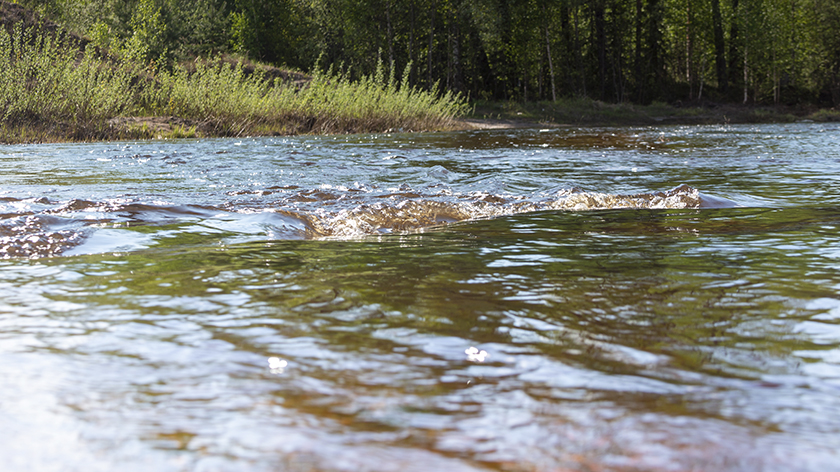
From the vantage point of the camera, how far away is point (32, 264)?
3016 mm

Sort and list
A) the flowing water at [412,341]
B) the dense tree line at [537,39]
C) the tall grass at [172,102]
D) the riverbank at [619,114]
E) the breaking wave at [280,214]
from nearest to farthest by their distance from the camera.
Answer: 1. the flowing water at [412,341]
2. the breaking wave at [280,214]
3. the tall grass at [172,102]
4. the riverbank at [619,114]
5. the dense tree line at [537,39]

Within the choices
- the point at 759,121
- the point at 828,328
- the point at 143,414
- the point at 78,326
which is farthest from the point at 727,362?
the point at 759,121

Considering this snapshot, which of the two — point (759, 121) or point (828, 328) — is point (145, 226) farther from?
point (759, 121)

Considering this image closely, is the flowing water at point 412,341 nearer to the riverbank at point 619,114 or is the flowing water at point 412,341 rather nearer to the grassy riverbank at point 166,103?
the grassy riverbank at point 166,103

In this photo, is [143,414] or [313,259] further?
[313,259]

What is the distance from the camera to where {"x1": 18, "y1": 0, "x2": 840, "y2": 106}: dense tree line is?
3600 centimetres

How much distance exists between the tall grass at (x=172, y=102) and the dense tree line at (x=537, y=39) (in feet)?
50.0

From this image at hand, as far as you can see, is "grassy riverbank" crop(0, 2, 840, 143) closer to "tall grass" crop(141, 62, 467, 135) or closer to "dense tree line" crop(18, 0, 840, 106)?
"tall grass" crop(141, 62, 467, 135)

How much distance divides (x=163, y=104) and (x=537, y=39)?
24.5 meters

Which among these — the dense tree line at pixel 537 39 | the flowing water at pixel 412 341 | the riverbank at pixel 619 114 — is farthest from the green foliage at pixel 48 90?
the dense tree line at pixel 537 39

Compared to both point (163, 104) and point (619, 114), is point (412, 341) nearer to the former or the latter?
point (163, 104)

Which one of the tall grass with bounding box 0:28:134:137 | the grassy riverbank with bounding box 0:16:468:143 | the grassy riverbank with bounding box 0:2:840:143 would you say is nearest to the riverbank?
the grassy riverbank with bounding box 0:2:840:143

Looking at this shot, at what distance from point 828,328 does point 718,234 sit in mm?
1965

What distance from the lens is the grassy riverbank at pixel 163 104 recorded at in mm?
14719
